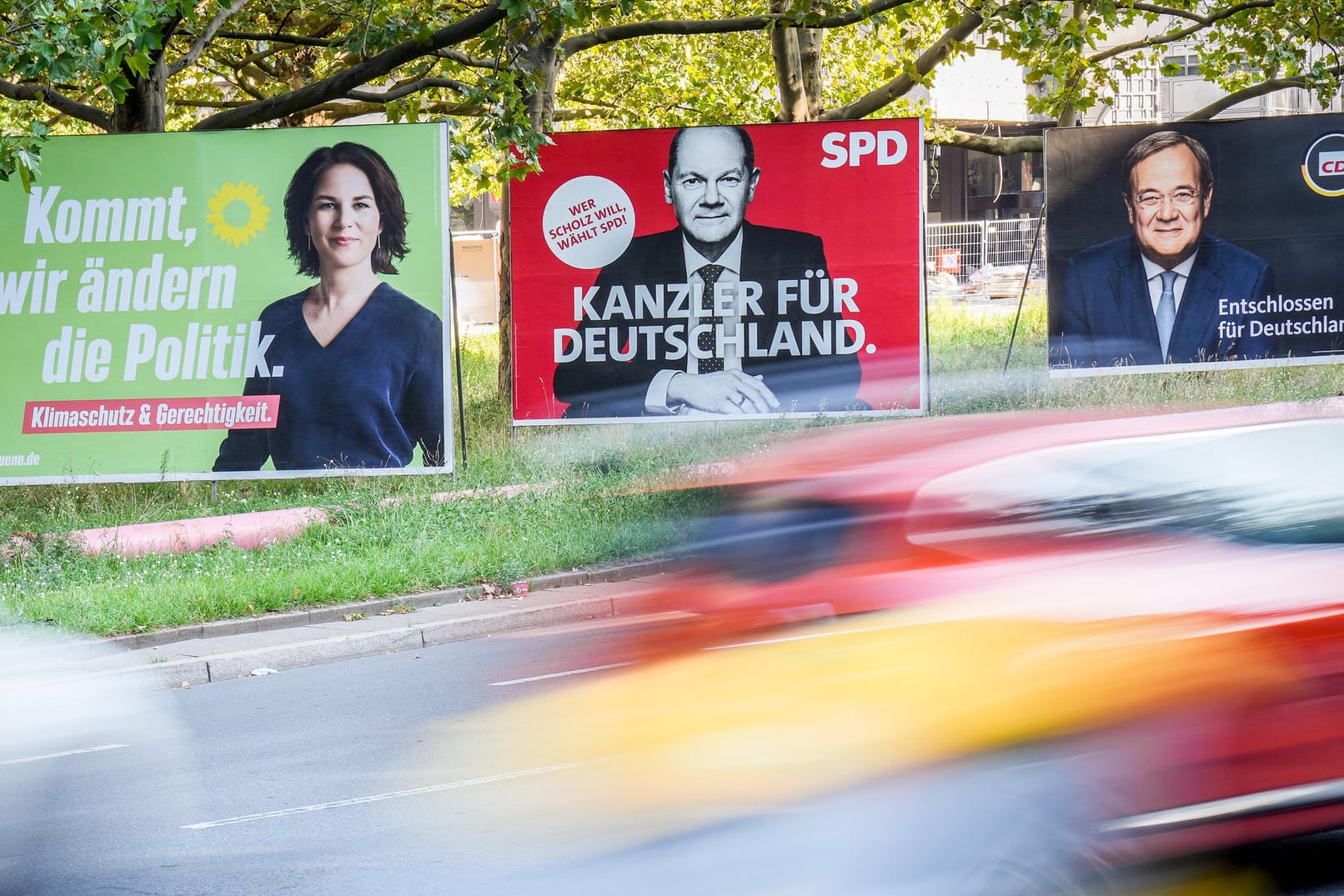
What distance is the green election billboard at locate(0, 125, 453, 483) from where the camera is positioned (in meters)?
13.9

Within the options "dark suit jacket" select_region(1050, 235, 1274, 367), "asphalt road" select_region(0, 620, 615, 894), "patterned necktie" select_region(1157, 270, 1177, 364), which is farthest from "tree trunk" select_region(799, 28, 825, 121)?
"asphalt road" select_region(0, 620, 615, 894)

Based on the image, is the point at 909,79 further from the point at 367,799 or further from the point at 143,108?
the point at 367,799

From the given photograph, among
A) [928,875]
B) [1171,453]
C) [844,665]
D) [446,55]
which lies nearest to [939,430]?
[1171,453]

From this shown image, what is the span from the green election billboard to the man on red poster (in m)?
1.96

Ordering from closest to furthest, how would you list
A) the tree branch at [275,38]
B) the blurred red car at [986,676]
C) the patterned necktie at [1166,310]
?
1. the blurred red car at [986,676]
2. the patterned necktie at [1166,310]
3. the tree branch at [275,38]

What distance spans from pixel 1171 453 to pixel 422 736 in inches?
167

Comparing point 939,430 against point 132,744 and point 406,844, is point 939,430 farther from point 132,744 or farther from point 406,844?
point 132,744

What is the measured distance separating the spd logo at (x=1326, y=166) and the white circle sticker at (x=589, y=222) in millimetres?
6975

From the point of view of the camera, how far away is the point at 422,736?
7309 mm

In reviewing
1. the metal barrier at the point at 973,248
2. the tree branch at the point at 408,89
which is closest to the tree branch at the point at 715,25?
the tree branch at the point at 408,89

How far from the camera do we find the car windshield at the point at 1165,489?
4.10 metres

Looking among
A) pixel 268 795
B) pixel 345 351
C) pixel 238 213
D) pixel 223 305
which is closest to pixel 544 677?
pixel 268 795

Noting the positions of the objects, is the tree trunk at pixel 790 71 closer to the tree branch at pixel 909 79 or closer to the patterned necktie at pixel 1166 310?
the tree branch at pixel 909 79

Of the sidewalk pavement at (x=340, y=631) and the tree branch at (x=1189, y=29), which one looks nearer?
the sidewalk pavement at (x=340, y=631)
